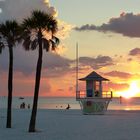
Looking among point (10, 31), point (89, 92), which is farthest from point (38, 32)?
point (89, 92)

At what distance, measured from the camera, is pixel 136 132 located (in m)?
31.4

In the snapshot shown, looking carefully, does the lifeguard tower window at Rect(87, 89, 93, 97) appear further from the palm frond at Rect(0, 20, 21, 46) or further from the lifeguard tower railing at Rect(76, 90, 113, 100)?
the palm frond at Rect(0, 20, 21, 46)

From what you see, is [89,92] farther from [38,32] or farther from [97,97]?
[38,32]

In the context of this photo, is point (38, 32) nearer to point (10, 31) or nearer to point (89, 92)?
point (10, 31)

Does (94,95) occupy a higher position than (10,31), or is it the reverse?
(10,31)

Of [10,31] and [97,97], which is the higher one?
[10,31]

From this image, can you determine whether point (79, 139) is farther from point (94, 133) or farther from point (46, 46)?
point (46, 46)

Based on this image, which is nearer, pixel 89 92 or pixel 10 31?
pixel 10 31

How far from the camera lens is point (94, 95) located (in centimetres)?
5469

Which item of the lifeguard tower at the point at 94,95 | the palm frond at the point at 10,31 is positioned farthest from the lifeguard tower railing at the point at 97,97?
the palm frond at the point at 10,31

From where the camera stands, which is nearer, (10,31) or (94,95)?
(10,31)

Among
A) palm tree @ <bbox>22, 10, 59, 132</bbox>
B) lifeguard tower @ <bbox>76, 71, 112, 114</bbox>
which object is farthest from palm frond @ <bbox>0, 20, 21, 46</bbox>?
lifeguard tower @ <bbox>76, 71, 112, 114</bbox>

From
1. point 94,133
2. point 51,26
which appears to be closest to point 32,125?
point 94,133

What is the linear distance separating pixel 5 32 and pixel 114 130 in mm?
9943
